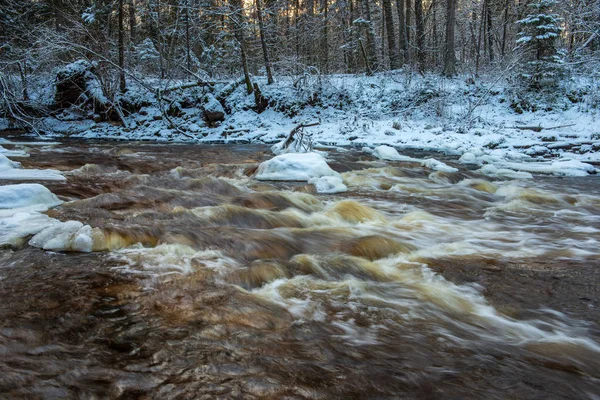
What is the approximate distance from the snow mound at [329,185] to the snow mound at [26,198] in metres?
3.98

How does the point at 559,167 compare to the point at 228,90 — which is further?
the point at 228,90

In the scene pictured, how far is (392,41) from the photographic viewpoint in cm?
1950

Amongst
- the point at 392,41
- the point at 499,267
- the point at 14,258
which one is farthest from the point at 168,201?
the point at 392,41

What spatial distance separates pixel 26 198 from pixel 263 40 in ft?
49.7

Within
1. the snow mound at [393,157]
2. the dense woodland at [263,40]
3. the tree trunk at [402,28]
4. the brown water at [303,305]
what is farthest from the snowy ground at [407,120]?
the brown water at [303,305]

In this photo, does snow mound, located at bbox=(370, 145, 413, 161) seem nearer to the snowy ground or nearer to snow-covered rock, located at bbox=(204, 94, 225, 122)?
the snowy ground

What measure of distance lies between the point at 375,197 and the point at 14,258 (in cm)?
498

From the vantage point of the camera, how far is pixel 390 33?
1911 cm

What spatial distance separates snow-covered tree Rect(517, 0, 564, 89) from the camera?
14109 millimetres

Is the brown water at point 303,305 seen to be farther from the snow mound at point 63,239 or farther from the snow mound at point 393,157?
the snow mound at point 393,157

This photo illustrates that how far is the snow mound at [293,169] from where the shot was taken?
26.2 ft

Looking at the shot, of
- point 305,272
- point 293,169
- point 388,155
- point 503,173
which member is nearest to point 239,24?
point 388,155

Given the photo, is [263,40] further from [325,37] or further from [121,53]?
[121,53]

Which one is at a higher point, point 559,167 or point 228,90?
point 228,90
